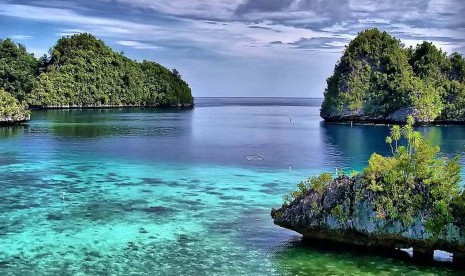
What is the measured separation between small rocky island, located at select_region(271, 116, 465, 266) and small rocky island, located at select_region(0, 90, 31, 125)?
82559 millimetres

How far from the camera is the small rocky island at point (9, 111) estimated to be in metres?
92.7

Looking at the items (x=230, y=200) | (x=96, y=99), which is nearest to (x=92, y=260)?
(x=230, y=200)

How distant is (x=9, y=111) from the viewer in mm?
94000

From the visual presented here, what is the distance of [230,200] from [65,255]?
12.8 meters

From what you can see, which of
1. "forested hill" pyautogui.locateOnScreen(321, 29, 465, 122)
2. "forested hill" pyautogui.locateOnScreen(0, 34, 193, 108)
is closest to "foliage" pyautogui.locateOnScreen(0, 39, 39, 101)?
"forested hill" pyautogui.locateOnScreen(0, 34, 193, 108)

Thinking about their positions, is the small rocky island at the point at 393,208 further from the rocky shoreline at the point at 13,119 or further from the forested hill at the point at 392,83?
the forested hill at the point at 392,83

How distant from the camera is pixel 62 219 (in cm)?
2706

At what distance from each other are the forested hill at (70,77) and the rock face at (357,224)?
14693cm

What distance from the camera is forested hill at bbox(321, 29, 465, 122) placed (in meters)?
118

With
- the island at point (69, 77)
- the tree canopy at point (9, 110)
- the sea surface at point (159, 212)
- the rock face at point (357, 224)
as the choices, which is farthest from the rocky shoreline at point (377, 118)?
the rock face at point (357, 224)

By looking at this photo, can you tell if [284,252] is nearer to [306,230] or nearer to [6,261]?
[306,230]

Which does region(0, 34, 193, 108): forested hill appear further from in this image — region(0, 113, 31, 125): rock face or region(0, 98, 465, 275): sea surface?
region(0, 98, 465, 275): sea surface

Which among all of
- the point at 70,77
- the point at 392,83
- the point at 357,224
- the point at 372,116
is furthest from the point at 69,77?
the point at 357,224

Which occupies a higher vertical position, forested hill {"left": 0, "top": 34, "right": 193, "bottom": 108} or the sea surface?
forested hill {"left": 0, "top": 34, "right": 193, "bottom": 108}
